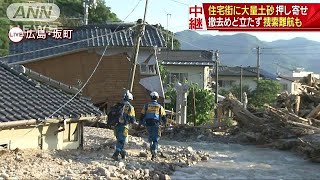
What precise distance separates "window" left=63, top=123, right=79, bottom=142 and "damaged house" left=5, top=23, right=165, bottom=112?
10740mm

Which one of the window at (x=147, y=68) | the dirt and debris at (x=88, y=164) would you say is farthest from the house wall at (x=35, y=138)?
the window at (x=147, y=68)

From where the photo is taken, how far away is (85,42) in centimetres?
2438

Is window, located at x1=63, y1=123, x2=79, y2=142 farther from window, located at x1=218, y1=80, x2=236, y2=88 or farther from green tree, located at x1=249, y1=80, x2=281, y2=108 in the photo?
window, located at x1=218, y1=80, x2=236, y2=88

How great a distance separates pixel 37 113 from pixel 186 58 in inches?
1320

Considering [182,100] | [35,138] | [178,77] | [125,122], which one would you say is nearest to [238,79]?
[178,77]

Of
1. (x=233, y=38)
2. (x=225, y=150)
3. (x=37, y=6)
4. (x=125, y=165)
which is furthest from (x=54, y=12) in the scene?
(x=233, y=38)

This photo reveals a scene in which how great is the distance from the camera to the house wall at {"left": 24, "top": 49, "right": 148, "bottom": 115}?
2436cm

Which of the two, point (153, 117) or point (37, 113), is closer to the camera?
point (37, 113)

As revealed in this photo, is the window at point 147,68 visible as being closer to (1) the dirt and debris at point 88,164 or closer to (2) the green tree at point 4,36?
(1) the dirt and debris at point 88,164

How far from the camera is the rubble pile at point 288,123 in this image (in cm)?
1742

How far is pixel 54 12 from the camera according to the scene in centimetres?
2695

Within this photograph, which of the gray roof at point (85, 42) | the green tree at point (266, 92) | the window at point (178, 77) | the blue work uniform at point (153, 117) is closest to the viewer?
the blue work uniform at point (153, 117)

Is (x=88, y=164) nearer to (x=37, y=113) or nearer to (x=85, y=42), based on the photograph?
(x=37, y=113)

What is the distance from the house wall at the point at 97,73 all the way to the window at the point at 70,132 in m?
11.2
